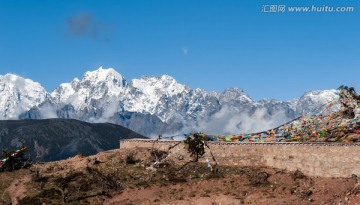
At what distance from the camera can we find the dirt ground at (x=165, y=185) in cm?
4631

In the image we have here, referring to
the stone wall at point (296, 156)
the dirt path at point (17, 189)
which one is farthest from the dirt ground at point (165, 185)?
the stone wall at point (296, 156)

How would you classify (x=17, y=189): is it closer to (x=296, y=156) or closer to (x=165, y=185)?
(x=165, y=185)

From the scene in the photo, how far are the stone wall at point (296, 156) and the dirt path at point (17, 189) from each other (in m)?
18.4

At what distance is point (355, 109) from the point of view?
62594mm

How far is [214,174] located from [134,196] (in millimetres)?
9443

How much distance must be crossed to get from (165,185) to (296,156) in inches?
587

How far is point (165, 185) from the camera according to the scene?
51.8m

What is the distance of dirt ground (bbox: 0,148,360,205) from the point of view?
1823 inches

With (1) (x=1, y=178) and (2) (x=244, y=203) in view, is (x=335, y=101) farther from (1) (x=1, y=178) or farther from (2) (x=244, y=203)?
(1) (x=1, y=178)

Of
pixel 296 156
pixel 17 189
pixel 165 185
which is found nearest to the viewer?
pixel 165 185

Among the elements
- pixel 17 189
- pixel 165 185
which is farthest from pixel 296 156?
pixel 17 189

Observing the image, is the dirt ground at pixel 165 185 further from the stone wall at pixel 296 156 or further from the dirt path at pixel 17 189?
the stone wall at pixel 296 156

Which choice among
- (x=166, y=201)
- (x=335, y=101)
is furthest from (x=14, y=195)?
(x=335, y=101)

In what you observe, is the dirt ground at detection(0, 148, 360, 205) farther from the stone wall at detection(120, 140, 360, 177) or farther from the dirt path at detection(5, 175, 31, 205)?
the stone wall at detection(120, 140, 360, 177)
